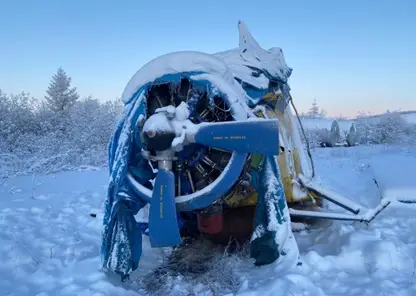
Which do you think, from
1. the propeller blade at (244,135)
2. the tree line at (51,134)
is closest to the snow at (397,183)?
the propeller blade at (244,135)

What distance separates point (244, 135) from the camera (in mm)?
3223

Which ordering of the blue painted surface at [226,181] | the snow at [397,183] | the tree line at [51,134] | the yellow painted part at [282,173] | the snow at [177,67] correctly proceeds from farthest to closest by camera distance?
1. the tree line at [51,134]
2. the snow at [397,183]
3. the yellow painted part at [282,173]
4. the snow at [177,67]
5. the blue painted surface at [226,181]

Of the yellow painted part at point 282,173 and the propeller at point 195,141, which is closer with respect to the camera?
the propeller at point 195,141

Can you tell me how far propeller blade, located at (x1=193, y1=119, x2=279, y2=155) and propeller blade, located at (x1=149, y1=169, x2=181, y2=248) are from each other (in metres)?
0.46

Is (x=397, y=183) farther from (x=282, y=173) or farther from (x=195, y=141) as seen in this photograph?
(x=195, y=141)

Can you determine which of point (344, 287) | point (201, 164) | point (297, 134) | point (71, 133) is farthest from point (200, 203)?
point (71, 133)

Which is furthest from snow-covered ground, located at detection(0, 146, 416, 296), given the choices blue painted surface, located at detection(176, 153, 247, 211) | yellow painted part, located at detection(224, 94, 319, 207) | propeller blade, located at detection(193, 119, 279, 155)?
propeller blade, located at detection(193, 119, 279, 155)

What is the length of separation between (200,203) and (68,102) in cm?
4032

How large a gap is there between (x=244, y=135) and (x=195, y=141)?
424mm

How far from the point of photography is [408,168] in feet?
25.2

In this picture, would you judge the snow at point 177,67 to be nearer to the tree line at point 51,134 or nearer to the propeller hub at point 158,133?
the propeller hub at point 158,133

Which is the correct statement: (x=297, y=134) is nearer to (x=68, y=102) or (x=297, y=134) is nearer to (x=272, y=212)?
(x=272, y=212)

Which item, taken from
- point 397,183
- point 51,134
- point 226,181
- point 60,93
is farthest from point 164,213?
point 60,93

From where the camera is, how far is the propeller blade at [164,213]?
322cm
